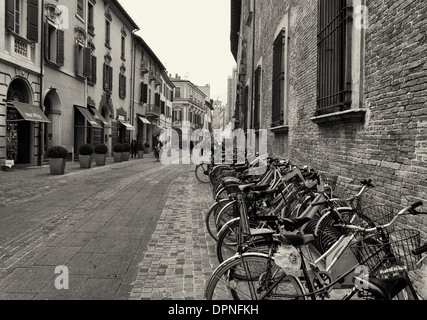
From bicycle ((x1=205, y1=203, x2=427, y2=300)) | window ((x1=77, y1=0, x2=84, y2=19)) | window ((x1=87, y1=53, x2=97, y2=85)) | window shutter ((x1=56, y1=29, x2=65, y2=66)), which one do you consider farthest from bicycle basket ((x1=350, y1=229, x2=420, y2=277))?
window ((x1=87, y1=53, x2=97, y2=85))

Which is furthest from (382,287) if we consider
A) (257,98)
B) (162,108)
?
(162,108)

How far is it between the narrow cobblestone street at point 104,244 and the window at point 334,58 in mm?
2851

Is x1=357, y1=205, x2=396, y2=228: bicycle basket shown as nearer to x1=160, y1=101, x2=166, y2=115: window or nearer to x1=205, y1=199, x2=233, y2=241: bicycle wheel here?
x1=205, y1=199, x2=233, y2=241: bicycle wheel

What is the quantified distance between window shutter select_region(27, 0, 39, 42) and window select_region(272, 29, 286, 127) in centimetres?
972

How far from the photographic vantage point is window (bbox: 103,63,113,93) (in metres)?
26.6

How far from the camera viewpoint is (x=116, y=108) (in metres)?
29.5

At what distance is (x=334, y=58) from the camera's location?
21.5 ft

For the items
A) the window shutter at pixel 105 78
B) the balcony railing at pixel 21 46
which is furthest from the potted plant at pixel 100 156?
the window shutter at pixel 105 78

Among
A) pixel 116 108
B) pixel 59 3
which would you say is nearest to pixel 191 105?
pixel 116 108

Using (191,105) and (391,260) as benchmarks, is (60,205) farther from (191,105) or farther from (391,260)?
(191,105)

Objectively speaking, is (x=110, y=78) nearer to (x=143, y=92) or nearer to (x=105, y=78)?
(x=105, y=78)

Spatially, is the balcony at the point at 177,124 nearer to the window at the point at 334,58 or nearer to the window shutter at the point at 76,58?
the window shutter at the point at 76,58

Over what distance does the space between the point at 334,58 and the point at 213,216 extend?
10.3 ft

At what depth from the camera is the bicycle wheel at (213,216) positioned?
5711 mm
